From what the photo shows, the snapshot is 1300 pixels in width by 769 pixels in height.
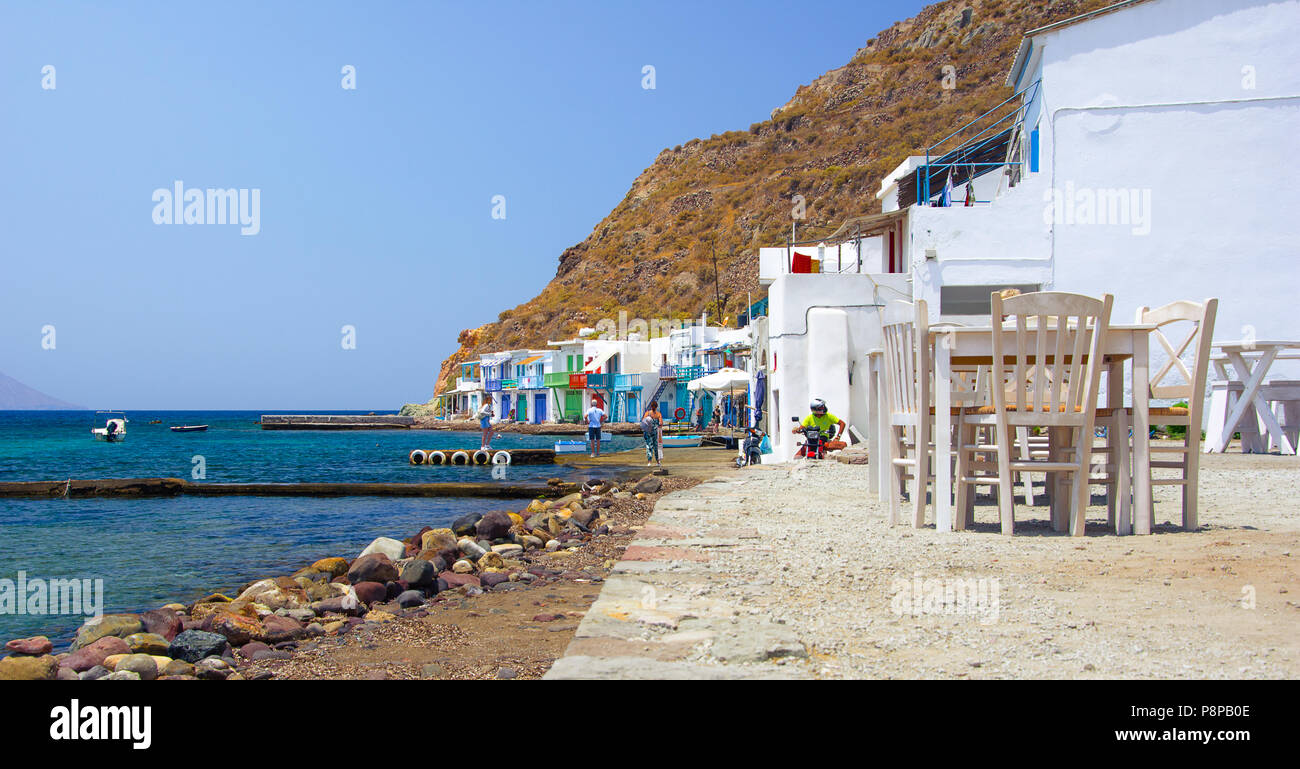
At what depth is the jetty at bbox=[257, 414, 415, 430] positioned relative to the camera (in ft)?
298

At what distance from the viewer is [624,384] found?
5981cm

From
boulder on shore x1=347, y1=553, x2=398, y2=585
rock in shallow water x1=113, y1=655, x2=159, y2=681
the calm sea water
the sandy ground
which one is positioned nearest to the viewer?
the sandy ground

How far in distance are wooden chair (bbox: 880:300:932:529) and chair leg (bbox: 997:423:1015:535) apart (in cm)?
50

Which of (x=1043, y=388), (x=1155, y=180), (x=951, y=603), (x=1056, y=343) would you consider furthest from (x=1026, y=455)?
(x=1155, y=180)

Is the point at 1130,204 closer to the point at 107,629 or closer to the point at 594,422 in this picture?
the point at 594,422

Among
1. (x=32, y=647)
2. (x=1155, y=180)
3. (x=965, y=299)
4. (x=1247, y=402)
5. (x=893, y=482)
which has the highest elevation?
(x=1155, y=180)

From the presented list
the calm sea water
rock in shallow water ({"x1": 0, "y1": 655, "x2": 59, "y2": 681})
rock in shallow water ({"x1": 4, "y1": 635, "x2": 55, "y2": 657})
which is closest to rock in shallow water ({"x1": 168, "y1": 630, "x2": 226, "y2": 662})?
rock in shallow water ({"x1": 0, "y1": 655, "x2": 59, "y2": 681})

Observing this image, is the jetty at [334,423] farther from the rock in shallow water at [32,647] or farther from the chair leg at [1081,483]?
the chair leg at [1081,483]

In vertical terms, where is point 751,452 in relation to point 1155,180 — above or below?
below

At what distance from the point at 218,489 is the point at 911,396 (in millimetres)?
18493

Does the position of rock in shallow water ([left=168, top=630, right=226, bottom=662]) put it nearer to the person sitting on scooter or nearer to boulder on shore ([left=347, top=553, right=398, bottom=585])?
boulder on shore ([left=347, top=553, right=398, bottom=585])

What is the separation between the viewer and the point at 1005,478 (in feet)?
20.3

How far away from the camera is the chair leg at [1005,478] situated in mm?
6062
